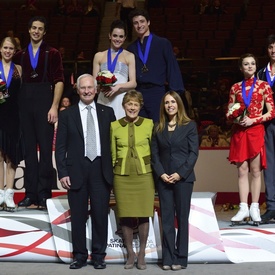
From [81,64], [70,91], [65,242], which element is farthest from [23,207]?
[81,64]

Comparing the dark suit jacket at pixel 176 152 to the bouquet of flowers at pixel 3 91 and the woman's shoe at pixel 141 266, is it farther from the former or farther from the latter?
the bouquet of flowers at pixel 3 91

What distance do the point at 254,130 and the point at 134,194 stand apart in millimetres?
1261

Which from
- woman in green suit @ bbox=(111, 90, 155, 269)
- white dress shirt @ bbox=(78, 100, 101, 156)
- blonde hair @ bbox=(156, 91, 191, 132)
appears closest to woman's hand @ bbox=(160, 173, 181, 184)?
woman in green suit @ bbox=(111, 90, 155, 269)

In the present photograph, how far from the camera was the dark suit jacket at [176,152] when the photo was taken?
6410 mm

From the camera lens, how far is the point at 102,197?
6.48m

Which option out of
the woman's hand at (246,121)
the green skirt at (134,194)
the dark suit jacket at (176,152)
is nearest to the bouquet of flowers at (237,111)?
the woman's hand at (246,121)

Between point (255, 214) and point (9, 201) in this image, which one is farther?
point (9, 201)

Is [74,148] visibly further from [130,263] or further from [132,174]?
[130,263]

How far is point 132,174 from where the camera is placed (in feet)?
21.2

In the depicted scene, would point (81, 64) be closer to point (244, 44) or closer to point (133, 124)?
point (244, 44)

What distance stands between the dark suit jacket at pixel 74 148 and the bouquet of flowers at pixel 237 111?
108 cm

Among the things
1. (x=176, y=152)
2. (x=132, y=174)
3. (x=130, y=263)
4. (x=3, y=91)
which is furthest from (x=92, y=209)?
(x=3, y=91)

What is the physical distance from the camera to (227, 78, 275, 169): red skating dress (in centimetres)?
689

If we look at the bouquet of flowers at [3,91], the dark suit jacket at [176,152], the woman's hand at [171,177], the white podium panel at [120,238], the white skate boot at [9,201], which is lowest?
the white podium panel at [120,238]
